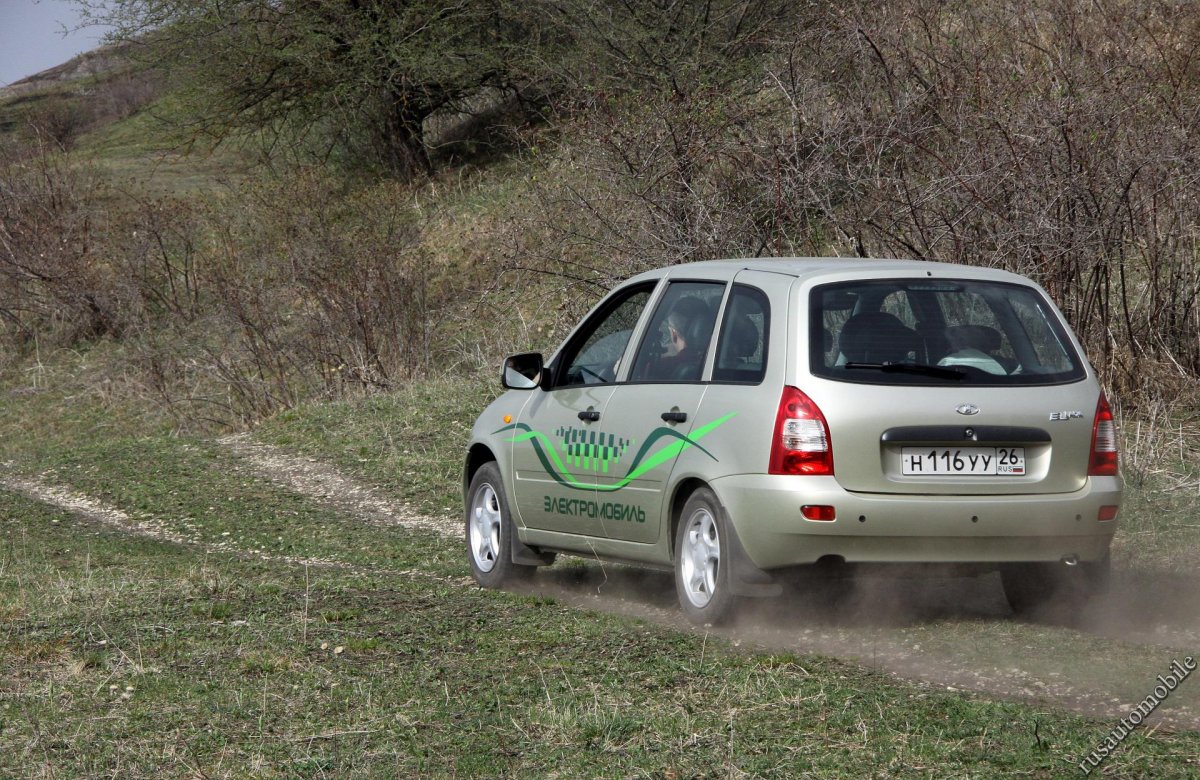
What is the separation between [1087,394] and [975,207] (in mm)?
5955

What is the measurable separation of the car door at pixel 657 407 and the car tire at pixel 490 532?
3.50 feet

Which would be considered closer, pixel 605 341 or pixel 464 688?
pixel 464 688

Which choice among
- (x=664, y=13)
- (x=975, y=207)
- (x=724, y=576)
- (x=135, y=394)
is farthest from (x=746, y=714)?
(x=664, y=13)

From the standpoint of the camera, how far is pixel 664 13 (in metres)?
26.6

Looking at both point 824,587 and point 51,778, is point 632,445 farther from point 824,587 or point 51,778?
point 51,778

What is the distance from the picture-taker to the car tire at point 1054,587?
6512mm

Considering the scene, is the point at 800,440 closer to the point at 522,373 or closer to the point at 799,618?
the point at 799,618

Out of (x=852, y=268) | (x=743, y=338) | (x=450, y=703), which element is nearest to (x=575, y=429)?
(x=743, y=338)

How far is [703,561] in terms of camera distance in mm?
6641

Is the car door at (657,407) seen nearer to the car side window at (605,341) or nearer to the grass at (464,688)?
the car side window at (605,341)

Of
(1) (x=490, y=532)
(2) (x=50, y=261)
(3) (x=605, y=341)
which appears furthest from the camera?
(2) (x=50, y=261)

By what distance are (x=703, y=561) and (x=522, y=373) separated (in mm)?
1911

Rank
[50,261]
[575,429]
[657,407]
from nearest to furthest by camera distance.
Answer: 1. [657,407]
2. [575,429]
3. [50,261]

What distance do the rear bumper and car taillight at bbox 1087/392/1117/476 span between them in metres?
0.07
